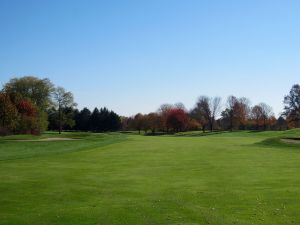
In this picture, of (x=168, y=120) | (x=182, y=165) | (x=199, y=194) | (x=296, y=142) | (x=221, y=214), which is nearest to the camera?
(x=221, y=214)

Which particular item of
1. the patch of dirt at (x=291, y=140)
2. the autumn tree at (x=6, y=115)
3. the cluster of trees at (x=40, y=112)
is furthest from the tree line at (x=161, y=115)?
the patch of dirt at (x=291, y=140)

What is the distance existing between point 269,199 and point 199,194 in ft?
8.30

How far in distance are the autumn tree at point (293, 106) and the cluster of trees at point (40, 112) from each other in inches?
2338

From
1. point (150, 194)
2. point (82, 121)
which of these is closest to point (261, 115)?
point (82, 121)

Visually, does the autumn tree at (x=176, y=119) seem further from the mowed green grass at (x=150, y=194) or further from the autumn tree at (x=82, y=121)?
the mowed green grass at (x=150, y=194)

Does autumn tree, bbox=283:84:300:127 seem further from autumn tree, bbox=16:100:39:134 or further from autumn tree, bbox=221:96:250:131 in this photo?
autumn tree, bbox=16:100:39:134

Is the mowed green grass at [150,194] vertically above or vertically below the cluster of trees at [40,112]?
below

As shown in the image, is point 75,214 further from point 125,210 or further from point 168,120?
point 168,120

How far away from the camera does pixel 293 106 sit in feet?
447

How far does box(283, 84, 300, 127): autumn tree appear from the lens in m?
135

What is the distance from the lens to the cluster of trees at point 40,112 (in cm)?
7781

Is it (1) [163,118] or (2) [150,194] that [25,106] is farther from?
(2) [150,194]

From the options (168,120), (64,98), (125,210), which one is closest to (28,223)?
(125,210)

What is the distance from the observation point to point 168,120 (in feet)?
468
